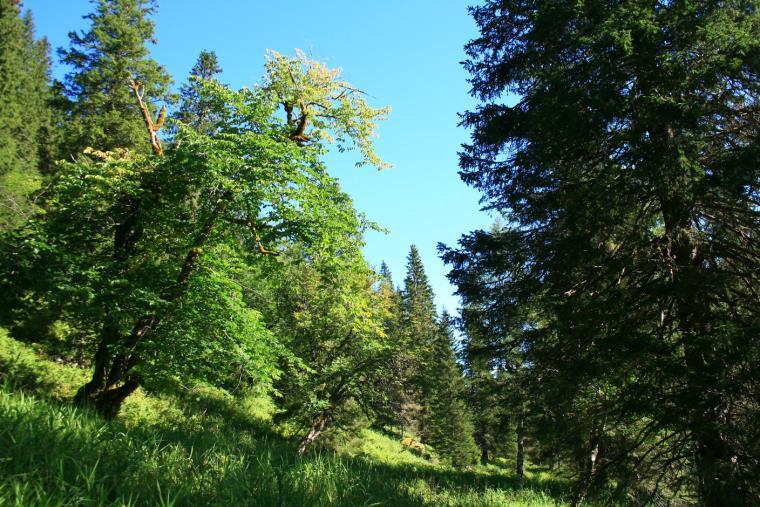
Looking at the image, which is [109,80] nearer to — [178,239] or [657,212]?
[178,239]

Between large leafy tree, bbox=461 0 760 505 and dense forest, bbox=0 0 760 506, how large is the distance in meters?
0.04

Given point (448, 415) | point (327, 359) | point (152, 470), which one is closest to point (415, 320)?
point (448, 415)

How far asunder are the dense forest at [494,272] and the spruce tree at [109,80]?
30.8 ft

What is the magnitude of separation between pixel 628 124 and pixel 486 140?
2718 mm

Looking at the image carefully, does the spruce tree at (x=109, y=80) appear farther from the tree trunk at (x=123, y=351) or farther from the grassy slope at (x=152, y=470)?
the grassy slope at (x=152, y=470)

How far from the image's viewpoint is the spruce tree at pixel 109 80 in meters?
21.4

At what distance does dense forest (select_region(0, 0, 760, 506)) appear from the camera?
423 centimetres

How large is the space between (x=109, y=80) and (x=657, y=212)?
26.8 meters

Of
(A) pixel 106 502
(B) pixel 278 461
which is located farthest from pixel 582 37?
(A) pixel 106 502

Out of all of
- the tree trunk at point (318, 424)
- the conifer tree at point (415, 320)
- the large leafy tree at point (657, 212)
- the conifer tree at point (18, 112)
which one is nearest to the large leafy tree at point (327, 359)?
the tree trunk at point (318, 424)

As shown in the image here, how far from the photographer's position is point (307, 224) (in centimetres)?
944

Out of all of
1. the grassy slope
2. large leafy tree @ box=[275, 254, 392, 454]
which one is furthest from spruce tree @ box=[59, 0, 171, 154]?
the grassy slope

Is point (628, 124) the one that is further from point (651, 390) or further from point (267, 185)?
point (267, 185)

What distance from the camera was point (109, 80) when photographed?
876 inches
